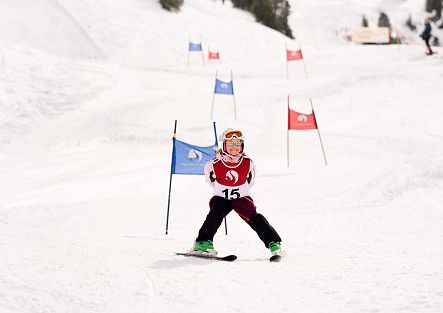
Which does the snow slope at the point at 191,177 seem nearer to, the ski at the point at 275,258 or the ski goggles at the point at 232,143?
the ski at the point at 275,258

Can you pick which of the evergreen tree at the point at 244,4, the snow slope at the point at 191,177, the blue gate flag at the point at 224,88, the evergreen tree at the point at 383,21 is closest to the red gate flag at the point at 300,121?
the snow slope at the point at 191,177

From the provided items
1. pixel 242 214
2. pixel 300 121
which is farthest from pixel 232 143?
pixel 300 121

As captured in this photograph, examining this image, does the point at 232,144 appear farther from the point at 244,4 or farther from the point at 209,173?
the point at 244,4

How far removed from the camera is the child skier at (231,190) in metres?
5.91

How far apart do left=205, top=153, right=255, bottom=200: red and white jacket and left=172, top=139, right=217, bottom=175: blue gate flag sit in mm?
1573

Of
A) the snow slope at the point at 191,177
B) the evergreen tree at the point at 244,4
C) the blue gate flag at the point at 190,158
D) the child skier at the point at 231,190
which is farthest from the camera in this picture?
the evergreen tree at the point at 244,4

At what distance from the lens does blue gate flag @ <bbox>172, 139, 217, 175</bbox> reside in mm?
7648

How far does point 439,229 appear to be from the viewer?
25.2ft

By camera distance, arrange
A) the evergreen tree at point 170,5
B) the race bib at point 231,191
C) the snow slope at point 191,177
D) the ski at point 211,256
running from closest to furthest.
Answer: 1. the snow slope at point 191,177
2. the ski at point 211,256
3. the race bib at point 231,191
4. the evergreen tree at point 170,5

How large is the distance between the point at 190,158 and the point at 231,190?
1.86 m

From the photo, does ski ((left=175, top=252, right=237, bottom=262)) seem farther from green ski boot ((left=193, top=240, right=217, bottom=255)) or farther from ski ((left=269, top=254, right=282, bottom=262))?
ski ((left=269, top=254, right=282, bottom=262))

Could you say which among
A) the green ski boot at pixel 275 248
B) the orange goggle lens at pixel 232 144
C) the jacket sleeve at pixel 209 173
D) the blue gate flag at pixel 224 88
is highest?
the blue gate flag at pixel 224 88

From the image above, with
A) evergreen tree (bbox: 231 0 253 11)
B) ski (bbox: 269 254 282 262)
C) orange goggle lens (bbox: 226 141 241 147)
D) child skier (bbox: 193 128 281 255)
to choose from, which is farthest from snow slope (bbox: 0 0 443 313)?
evergreen tree (bbox: 231 0 253 11)

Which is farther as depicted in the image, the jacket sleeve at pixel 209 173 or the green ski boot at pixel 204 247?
the jacket sleeve at pixel 209 173
